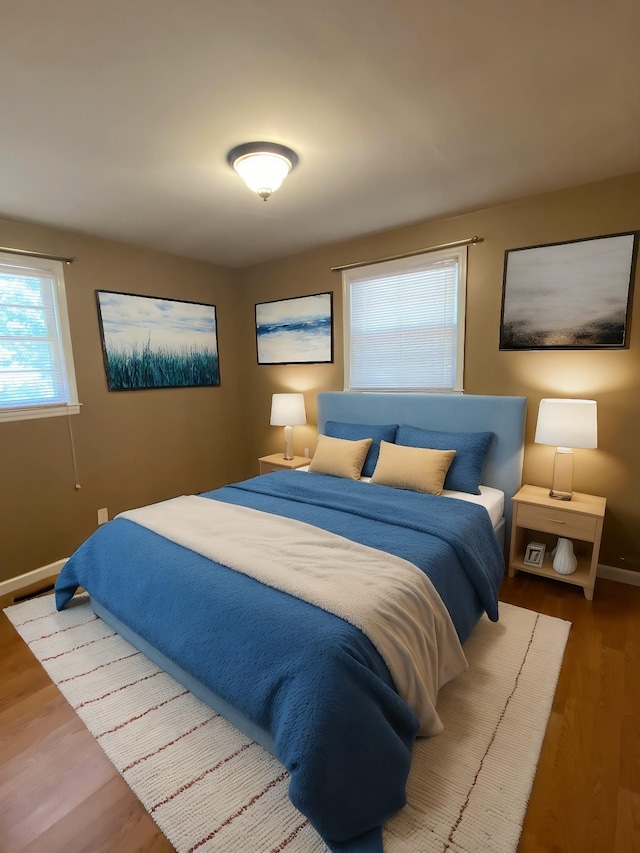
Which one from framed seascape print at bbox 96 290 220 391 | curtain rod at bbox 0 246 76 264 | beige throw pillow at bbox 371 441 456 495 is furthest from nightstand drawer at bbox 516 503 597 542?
curtain rod at bbox 0 246 76 264

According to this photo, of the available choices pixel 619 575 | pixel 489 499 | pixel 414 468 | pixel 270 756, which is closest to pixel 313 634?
pixel 270 756

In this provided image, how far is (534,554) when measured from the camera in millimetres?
2738

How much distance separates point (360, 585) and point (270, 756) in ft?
→ 2.41

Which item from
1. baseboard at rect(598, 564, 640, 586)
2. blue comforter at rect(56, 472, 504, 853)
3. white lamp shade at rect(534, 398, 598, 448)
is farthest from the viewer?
baseboard at rect(598, 564, 640, 586)

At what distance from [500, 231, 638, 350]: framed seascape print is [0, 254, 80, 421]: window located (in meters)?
3.27

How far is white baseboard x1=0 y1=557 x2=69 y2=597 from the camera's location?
277 cm

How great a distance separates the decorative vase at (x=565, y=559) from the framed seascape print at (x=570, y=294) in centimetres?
129

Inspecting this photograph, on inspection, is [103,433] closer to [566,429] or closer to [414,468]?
[414,468]

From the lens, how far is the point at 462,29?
4.34 ft

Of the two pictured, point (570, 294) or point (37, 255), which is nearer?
point (570, 294)

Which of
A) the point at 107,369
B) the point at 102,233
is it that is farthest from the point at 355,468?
the point at 102,233

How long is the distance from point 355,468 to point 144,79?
7.90 ft

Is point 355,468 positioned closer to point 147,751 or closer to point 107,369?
point 147,751

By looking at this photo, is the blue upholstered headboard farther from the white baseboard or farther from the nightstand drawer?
the white baseboard
